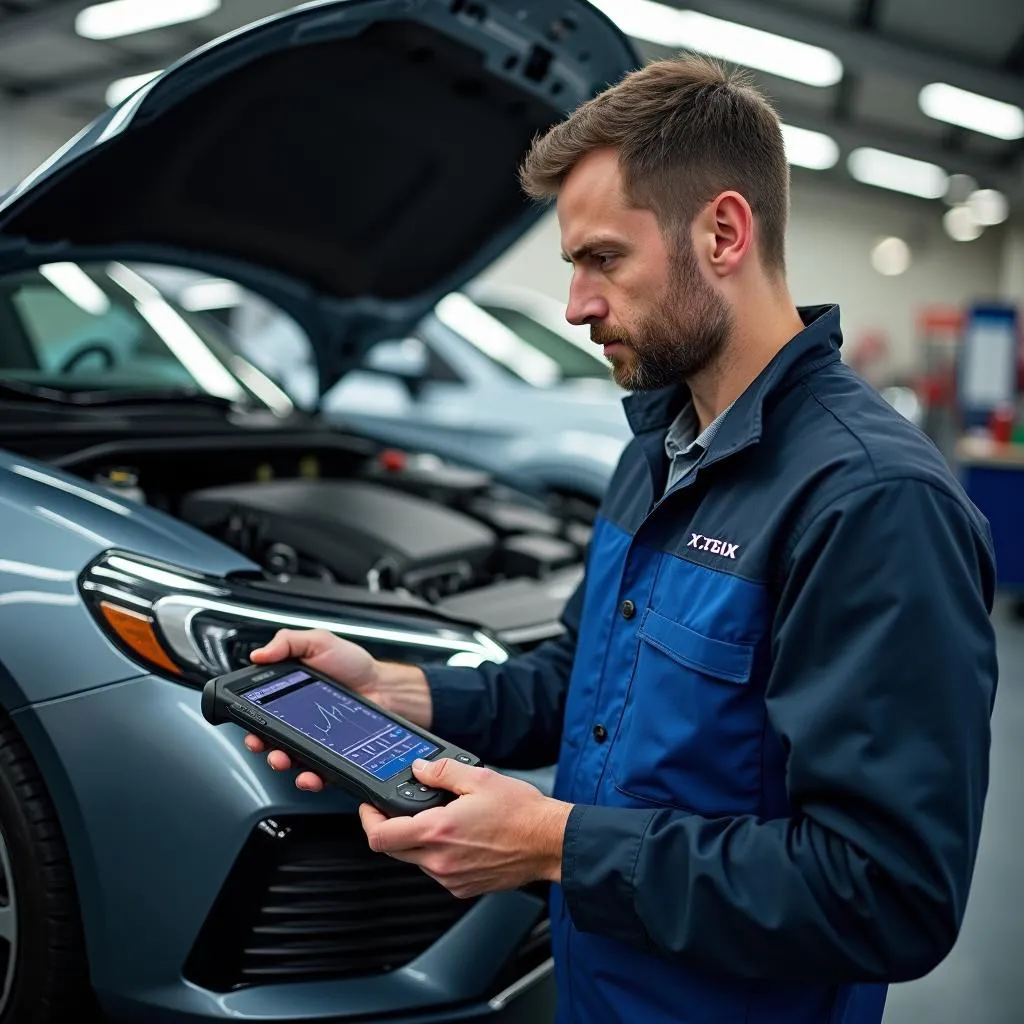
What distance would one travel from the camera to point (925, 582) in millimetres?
877

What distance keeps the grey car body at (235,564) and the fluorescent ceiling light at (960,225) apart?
13214mm

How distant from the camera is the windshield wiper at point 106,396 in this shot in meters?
2.17

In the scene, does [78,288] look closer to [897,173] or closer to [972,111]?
[972,111]

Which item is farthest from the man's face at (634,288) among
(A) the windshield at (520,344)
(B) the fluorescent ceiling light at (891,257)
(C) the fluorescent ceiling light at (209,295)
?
(B) the fluorescent ceiling light at (891,257)

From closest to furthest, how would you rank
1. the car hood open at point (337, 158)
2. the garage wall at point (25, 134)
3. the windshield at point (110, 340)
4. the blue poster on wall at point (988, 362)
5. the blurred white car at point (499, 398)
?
the car hood open at point (337, 158) → the windshield at point (110, 340) → the blurred white car at point (499, 398) → the blue poster on wall at point (988, 362) → the garage wall at point (25, 134)

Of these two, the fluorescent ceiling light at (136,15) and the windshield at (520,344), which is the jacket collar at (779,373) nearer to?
the windshield at (520,344)

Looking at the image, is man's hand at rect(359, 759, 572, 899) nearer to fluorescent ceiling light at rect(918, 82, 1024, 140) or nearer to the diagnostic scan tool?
the diagnostic scan tool

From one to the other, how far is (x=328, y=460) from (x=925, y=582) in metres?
2.01

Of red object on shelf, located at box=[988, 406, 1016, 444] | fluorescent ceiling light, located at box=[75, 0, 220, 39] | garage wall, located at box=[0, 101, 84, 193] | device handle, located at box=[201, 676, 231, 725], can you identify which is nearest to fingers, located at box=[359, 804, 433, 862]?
device handle, located at box=[201, 676, 231, 725]

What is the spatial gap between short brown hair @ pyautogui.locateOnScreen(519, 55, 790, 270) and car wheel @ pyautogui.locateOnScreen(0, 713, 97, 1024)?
1.10 metres

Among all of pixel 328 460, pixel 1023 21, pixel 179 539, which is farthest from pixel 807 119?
pixel 179 539

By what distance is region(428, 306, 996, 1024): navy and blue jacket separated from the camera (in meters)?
0.87

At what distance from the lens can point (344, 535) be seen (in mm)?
2055

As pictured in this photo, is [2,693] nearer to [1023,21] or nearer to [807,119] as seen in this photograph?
[1023,21]
